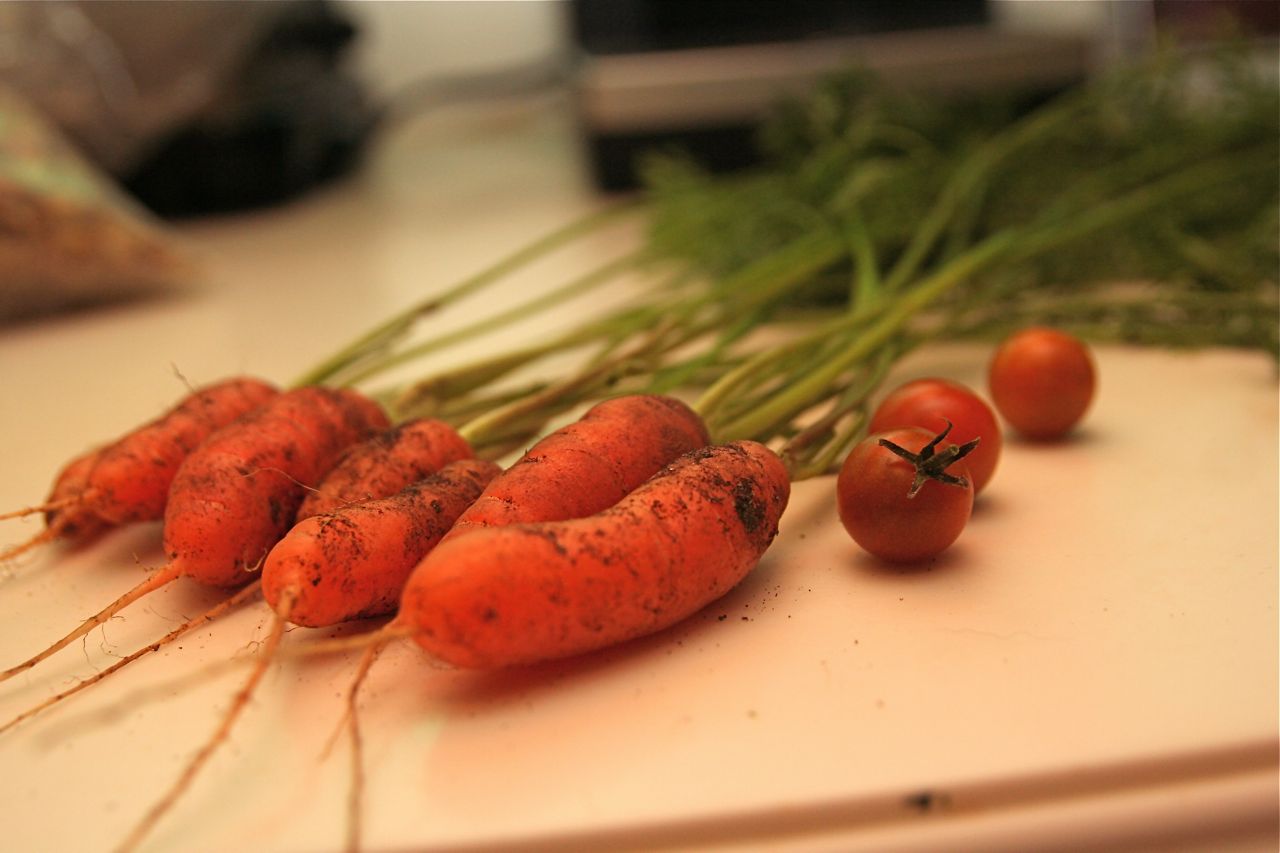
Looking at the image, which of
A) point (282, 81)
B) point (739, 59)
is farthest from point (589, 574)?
point (282, 81)

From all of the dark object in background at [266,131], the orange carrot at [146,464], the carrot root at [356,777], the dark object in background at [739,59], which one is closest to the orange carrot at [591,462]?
the carrot root at [356,777]

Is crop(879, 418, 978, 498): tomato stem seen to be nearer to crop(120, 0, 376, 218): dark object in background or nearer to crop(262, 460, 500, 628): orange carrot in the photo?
crop(262, 460, 500, 628): orange carrot

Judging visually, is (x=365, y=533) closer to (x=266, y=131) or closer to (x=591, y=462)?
(x=591, y=462)

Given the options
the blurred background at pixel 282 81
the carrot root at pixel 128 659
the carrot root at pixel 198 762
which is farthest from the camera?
the blurred background at pixel 282 81

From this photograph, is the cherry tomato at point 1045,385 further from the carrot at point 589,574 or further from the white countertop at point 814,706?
the carrot at point 589,574

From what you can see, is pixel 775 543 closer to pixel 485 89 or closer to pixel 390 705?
pixel 390 705

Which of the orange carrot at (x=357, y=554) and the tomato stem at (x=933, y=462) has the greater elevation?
the orange carrot at (x=357, y=554)
